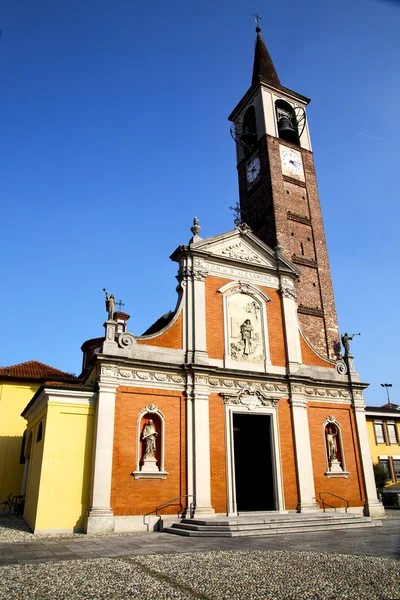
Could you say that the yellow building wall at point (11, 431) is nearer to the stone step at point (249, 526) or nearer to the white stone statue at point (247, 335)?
the stone step at point (249, 526)

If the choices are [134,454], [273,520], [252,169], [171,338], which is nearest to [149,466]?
[134,454]

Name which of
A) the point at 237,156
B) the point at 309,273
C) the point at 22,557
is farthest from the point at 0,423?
the point at 237,156

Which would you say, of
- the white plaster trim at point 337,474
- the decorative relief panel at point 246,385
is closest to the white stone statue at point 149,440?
the decorative relief panel at point 246,385

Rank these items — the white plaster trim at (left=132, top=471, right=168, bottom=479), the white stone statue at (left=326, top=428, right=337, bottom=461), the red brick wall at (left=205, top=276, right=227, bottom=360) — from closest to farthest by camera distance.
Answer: the white plaster trim at (left=132, top=471, right=168, bottom=479), the red brick wall at (left=205, top=276, right=227, bottom=360), the white stone statue at (left=326, top=428, right=337, bottom=461)

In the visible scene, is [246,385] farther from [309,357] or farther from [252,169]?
[252,169]

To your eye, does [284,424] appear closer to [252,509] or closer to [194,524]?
[252,509]

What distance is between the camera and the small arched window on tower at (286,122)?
31.6 meters

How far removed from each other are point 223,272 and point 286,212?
443 inches

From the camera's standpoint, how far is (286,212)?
28.6 m

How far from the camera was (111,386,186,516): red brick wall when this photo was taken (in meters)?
14.3

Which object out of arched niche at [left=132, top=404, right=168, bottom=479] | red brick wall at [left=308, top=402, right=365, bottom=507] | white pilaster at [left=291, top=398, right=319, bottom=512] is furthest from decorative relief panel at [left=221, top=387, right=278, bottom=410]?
arched niche at [left=132, top=404, right=168, bottom=479]

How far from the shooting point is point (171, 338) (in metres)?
17.2

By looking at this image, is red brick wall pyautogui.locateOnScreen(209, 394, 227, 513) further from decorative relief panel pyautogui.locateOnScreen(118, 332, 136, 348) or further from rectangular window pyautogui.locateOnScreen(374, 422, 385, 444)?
rectangular window pyautogui.locateOnScreen(374, 422, 385, 444)

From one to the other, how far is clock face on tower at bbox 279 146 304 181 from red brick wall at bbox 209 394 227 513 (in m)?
19.0
